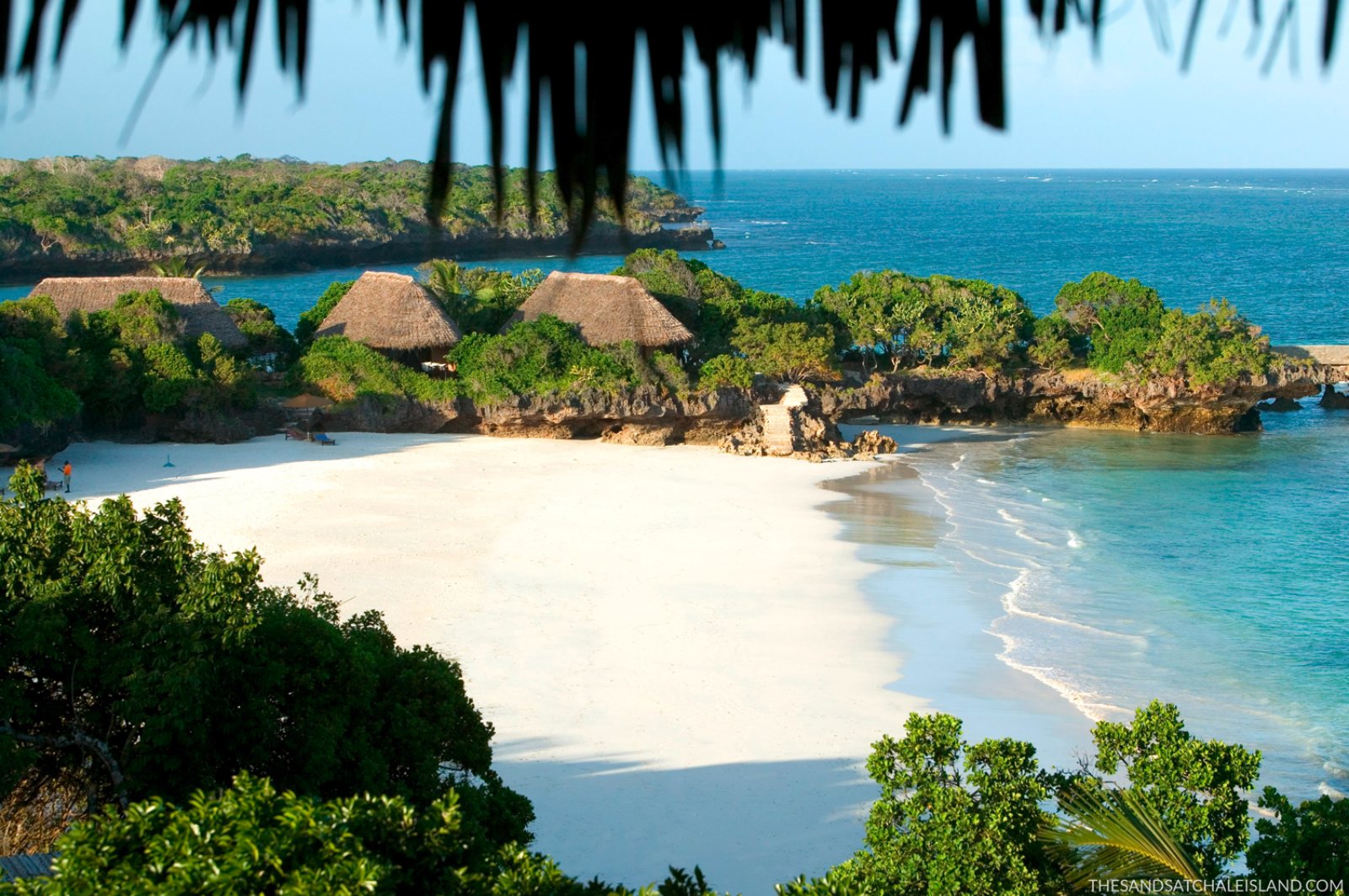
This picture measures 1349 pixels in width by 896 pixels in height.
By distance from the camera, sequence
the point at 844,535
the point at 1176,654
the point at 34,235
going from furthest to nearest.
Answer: the point at 34,235 → the point at 844,535 → the point at 1176,654

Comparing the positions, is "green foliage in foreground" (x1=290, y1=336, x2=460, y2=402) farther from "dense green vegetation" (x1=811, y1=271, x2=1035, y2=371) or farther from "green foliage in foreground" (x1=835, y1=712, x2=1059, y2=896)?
"green foliage in foreground" (x1=835, y1=712, x2=1059, y2=896)

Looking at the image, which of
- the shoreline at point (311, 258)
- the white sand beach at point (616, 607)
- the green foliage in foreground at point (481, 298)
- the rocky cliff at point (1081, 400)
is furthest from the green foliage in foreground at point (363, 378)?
the shoreline at point (311, 258)

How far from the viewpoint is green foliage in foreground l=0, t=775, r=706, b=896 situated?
16.8 ft

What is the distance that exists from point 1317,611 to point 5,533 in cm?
1654

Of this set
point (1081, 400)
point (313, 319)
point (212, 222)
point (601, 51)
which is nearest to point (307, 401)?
point (313, 319)

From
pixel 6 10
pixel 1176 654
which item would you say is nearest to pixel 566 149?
pixel 6 10

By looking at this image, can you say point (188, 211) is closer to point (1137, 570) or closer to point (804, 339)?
point (804, 339)

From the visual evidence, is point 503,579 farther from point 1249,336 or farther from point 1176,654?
point 1249,336

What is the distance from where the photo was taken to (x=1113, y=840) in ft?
24.0

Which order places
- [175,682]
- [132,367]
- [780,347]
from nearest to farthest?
[175,682], [132,367], [780,347]

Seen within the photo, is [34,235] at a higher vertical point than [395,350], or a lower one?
higher

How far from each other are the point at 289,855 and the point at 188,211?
7676cm

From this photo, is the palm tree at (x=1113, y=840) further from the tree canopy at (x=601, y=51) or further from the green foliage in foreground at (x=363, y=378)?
the green foliage in foreground at (x=363, y=378)

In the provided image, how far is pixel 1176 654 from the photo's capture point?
1595 cm
